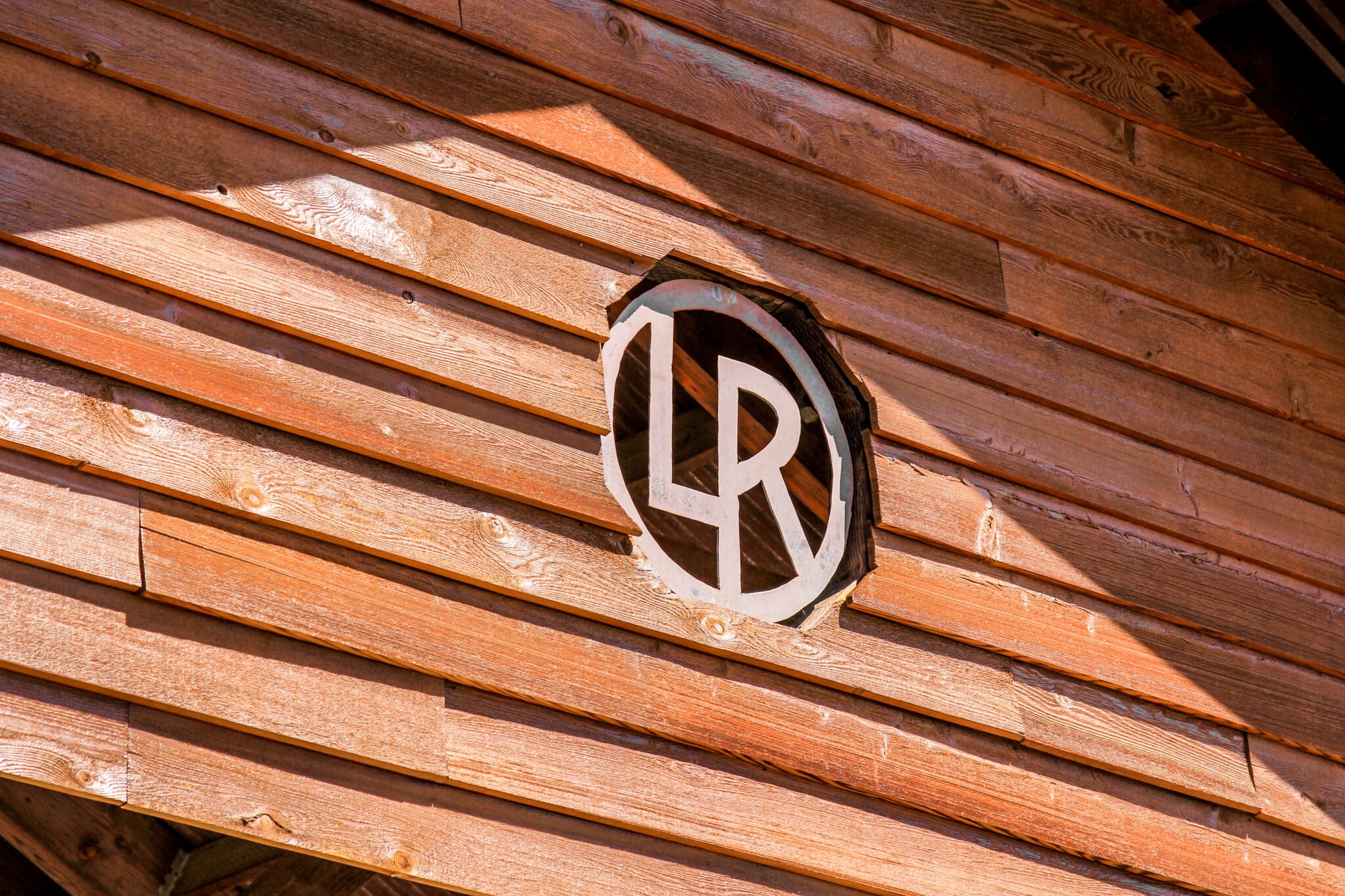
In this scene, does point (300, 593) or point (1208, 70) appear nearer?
point (300, 593)

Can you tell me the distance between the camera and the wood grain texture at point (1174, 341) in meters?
3.54

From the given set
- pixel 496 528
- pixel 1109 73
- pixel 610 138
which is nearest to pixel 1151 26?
pixel 1109 73

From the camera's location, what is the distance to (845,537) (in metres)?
3.15

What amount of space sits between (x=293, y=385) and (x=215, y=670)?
494 mm

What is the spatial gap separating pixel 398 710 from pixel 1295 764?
6.89 feet

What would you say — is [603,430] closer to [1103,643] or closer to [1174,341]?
[1103,643]

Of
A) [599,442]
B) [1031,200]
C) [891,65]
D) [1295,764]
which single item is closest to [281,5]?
[599,442]

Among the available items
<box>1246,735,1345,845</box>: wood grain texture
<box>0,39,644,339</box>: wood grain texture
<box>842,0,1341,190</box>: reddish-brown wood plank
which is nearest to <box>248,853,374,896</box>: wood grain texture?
<box>0,39,644,339</box>: wood grain texture

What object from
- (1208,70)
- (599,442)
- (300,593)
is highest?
(1208,70)

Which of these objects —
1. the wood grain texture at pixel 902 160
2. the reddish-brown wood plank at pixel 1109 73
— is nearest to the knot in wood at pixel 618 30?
the wood grain texture at pixel 902 160

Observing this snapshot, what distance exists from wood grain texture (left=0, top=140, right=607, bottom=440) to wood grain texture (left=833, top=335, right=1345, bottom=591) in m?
0.71

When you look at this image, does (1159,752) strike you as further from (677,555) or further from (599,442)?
(677,555)

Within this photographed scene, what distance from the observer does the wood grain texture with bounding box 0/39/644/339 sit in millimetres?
2475

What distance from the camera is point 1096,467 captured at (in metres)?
3.48
